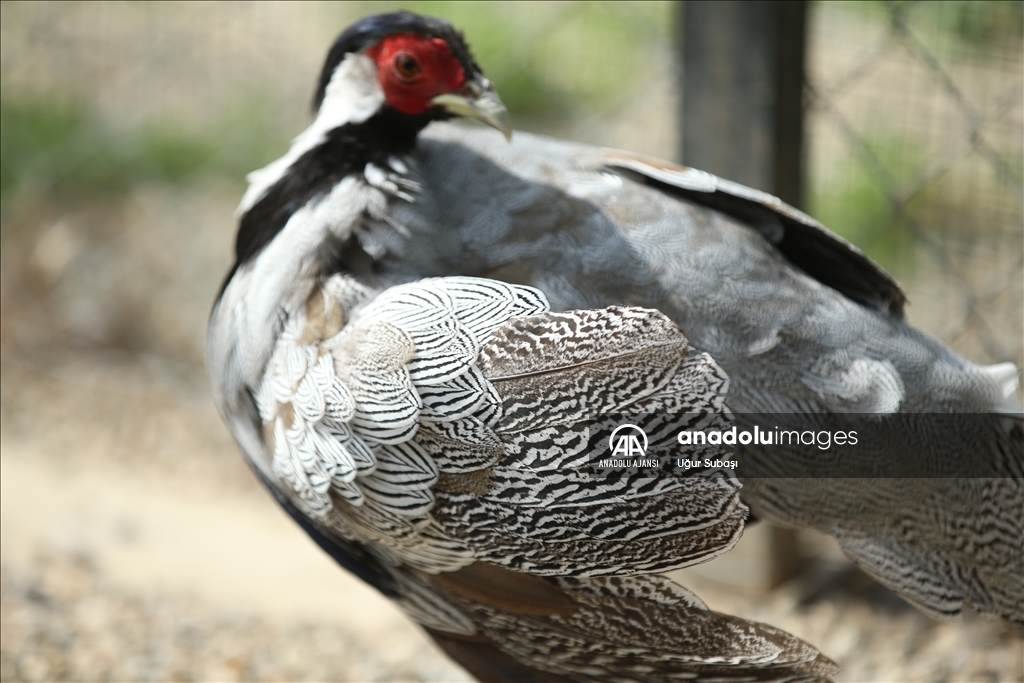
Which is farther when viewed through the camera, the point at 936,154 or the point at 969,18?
the point at 936,154

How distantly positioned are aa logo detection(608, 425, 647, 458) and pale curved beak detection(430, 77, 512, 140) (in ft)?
2.16

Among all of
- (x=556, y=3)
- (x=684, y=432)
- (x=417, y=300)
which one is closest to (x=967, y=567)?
(x=684, y=432)

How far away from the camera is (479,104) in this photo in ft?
6.17

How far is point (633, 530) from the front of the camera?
156 cm

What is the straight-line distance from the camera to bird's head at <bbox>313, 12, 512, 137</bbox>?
6.15 feet

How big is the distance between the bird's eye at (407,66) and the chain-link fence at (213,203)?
1.04m

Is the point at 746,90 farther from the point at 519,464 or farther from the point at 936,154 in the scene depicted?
the point at 519,464

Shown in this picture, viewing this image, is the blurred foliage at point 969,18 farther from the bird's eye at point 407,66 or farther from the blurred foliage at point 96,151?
the blurred foliage at point 96,151

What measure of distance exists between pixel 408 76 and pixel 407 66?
19mm

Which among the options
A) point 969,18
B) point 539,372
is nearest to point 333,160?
point 539,372

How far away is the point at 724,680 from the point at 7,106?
4.18 metres

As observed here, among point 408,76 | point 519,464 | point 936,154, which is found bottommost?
point 519,464

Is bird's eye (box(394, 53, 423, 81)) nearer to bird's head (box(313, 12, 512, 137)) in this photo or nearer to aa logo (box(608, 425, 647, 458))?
bird's head (box(313, 12, 512, 137))

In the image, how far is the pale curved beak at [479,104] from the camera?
186 cm
